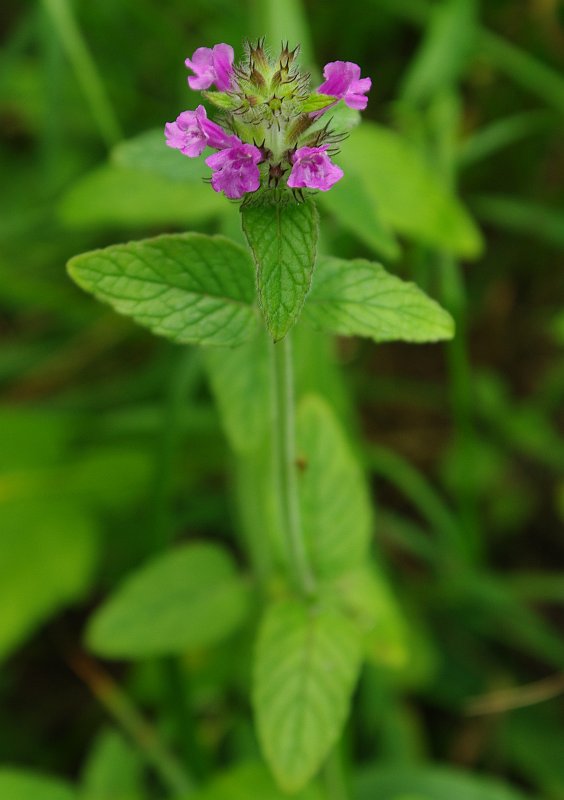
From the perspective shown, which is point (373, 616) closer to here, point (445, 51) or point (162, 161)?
point (162, 161)

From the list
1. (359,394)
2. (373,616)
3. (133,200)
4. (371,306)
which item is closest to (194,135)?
(371,306)

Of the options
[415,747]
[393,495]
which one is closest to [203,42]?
[393,495]

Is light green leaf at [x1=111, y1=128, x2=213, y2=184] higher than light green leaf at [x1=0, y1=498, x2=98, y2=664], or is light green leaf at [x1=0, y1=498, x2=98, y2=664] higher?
light green leaf at [x1=111, y1=128, x2=213, y2=184]

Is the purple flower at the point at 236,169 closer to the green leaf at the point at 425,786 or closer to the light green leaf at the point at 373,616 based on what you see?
the light green leaf at the point at 373,616

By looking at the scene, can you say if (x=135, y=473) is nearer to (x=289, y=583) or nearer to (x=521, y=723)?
(x=289, y=583)

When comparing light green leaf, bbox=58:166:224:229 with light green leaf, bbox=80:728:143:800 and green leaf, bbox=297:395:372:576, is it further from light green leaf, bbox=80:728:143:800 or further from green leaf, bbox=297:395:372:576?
light green leaf, bbox=80:728:143:800

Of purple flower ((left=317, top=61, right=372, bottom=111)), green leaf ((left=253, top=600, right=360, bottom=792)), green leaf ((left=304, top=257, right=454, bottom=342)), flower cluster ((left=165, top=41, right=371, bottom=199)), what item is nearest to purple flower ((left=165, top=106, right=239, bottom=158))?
flower cluster ((left=165, top=41, right=371, bottom=199))
